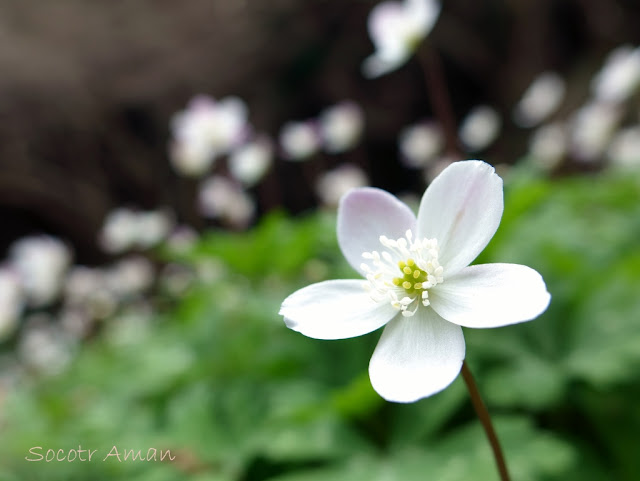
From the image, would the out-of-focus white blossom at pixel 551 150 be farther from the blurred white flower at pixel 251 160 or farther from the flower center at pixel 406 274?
the flower center at pixel 406 274

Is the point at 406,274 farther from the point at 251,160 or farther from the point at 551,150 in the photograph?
the point at 551,150

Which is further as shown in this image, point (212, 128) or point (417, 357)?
point (212, 128)

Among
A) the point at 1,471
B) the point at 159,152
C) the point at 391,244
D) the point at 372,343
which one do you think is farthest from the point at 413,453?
the point at 159,152

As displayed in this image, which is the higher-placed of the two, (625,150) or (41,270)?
(41,270)

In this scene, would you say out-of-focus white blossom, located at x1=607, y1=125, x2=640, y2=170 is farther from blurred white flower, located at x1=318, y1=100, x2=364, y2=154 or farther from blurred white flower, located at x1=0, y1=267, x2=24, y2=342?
blurred white flower, located at x1=0, y1=267, x2=24, y2=342

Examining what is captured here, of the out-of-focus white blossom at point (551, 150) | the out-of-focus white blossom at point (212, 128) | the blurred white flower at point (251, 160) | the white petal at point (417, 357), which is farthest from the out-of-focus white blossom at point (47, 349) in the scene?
the white petal at point (417, 357)

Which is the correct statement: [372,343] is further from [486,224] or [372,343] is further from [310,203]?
[310,203]

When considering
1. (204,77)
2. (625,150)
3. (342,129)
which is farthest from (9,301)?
(204,77)
